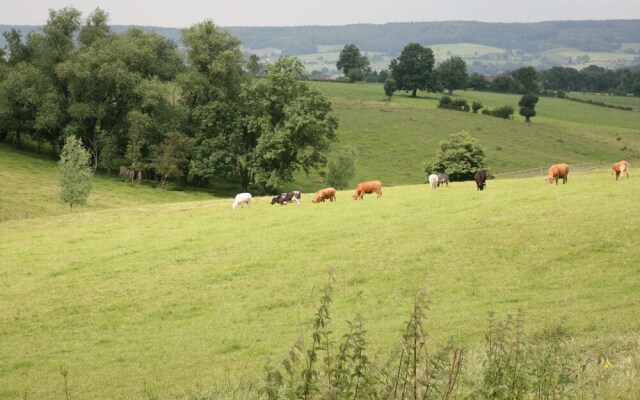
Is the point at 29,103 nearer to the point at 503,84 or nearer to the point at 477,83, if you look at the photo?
the point at 477,83

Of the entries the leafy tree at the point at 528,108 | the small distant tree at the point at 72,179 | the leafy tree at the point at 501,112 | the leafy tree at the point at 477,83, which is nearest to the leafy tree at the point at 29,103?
the small distant tree at the point at 72,179

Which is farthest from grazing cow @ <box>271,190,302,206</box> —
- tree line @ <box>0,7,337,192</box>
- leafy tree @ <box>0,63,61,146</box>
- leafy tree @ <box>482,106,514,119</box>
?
leafy tree @ <box>482,106,514,119</box>

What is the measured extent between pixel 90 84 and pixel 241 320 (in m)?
66.9

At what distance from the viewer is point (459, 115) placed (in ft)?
447

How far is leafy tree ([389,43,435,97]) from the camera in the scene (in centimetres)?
15425

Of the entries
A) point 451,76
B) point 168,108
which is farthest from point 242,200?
point 451,76

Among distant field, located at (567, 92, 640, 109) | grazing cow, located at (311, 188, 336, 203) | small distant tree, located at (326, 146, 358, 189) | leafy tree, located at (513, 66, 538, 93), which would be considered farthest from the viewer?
leafy tree, located at (513, 66, 538, 93)

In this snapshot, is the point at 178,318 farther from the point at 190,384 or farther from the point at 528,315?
the point at 528,315

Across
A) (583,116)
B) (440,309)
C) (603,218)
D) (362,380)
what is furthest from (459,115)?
(362,380)

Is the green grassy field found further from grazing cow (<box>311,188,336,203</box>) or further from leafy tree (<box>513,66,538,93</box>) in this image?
leafy tree (<box>513,66,538,93</box>)

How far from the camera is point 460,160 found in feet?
263

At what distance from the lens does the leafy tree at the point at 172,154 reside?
79750mm

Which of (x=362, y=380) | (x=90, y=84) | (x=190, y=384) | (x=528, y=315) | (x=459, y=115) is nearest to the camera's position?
(x=362, y=380)

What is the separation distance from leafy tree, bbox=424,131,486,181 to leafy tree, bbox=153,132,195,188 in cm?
2868
